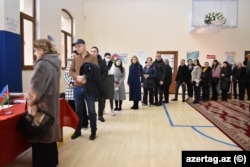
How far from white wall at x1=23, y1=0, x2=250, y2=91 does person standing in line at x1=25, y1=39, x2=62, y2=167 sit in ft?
31.1

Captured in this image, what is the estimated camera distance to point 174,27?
12.2m

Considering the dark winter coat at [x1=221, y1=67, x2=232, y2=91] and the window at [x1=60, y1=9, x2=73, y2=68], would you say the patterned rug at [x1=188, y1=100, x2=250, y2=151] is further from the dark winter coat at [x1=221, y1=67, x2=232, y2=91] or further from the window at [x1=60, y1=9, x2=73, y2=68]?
the window at [x1=60, y1=9, x2=73, y2=68]

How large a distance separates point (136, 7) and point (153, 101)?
18.1ft

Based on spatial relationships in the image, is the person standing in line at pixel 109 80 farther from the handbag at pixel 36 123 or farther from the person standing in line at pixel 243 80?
the person standing in line at pixel 243 80

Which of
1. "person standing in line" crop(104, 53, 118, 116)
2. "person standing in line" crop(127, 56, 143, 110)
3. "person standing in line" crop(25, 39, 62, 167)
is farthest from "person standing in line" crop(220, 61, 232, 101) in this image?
"person standing in line" crop(25, 39, 62, 167)

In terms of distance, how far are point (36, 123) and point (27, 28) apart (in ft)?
17.6

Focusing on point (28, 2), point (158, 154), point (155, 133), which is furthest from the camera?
point (28, 2)

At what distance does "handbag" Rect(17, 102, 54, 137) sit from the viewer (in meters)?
2.62

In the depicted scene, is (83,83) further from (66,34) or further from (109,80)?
(66,34)

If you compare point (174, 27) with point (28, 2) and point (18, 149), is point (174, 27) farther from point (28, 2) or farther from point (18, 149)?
point (18, 149)

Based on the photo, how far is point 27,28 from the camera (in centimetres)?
733

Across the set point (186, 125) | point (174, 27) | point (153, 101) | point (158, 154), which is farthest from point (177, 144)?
point (174, 27)

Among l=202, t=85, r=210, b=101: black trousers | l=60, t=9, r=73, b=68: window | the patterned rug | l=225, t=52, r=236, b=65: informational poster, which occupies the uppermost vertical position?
l=60, t=9, r=73, b=68: window

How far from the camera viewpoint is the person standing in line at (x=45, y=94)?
2586 millimetres
